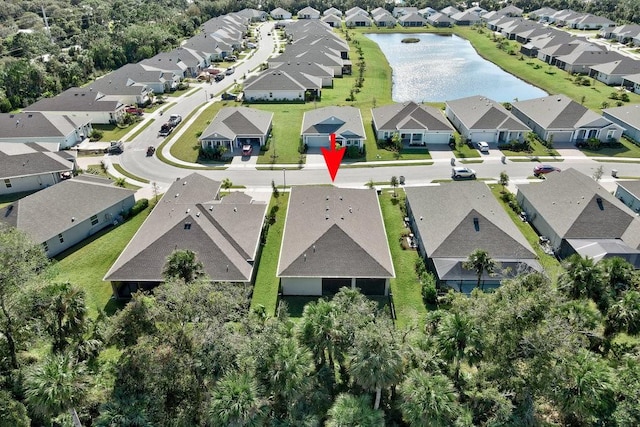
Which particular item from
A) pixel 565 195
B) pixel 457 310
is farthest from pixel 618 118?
pixel 457 310

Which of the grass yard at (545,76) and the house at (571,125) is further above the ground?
the house at (571,125)

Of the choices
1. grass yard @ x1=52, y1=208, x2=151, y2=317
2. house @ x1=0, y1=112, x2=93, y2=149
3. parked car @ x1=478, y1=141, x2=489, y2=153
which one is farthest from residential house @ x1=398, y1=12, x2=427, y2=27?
grass yard @ x1=52, y1=208, x2=151, y2=317

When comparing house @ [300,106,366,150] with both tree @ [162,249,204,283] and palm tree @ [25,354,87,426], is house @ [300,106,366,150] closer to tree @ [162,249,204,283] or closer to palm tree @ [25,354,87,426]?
tree @ [162,249,204,283]

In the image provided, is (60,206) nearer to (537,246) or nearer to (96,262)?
(96,262)

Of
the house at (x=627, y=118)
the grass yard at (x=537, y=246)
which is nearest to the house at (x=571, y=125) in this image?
the house at (x=627, y=118)

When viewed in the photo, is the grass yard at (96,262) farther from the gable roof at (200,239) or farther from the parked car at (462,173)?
the parked car at (462,173)

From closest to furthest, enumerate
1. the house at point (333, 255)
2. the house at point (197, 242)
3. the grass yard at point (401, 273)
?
the grass yard at point (401, 273) < the house at point (197, 242) < the house at point (333, 255)
